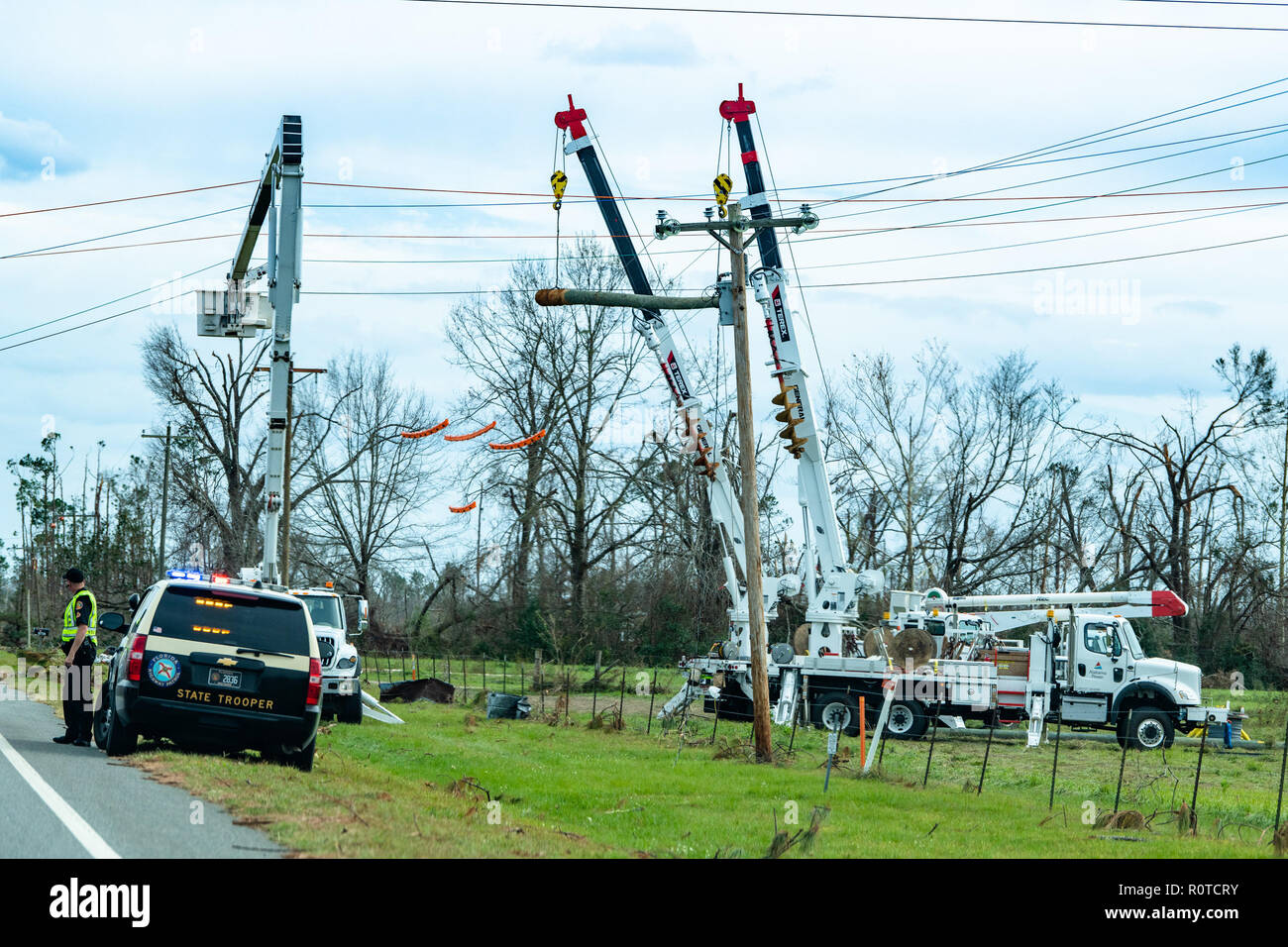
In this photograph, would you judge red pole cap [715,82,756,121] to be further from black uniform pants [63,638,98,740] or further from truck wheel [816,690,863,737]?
black uniform pants [63,638,98,740]

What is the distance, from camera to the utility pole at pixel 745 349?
1827 centimetres

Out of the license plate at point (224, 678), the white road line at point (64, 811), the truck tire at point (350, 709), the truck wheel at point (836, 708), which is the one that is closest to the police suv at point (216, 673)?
the license plate at point (224, 678)

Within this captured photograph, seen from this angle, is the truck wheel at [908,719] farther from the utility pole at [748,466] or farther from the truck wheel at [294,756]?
the truck wheel at [294,756]

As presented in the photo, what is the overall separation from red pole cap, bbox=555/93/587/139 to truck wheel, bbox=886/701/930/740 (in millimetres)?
12412

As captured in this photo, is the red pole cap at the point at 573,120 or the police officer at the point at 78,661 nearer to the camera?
the police officer at the point at 78,661

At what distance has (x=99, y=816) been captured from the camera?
30.2 ft

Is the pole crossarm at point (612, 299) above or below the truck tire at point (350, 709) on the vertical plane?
above

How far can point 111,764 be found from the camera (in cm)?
1238

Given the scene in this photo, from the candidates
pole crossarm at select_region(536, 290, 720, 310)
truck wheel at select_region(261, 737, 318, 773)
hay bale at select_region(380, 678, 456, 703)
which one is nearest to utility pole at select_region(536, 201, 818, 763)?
pole crossarm at select_region(536, 290, 720, 310)

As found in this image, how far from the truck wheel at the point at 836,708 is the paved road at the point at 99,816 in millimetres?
14914

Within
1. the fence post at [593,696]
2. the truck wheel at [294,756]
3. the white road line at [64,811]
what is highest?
the white road line at [64,811]
